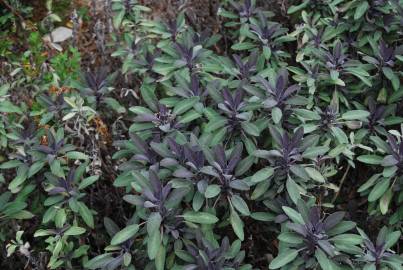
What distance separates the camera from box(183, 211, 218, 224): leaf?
75.5 inches

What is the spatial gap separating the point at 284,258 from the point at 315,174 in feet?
1.23

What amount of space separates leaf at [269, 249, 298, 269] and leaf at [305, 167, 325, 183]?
1.01ft

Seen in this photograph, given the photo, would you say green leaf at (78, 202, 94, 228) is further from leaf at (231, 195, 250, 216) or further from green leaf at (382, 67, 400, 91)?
green leaf at (382, 67, 400, 91)

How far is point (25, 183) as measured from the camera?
243 centimetres

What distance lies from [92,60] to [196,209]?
72.2 inches

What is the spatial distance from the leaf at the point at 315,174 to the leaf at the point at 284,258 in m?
0.31

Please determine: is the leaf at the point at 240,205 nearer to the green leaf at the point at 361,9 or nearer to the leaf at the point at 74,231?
the leaf at the point at 74,231

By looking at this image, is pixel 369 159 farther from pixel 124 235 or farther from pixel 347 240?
pixel 124 235

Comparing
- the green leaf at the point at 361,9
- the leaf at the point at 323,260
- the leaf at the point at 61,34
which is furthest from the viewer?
the leaf at the point at 61,34

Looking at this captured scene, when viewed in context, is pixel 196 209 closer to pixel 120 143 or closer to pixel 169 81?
pixel 120 143

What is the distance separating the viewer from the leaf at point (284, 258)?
1.80 meters

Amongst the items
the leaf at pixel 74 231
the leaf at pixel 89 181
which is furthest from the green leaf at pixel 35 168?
the leaf at pixel 74 231

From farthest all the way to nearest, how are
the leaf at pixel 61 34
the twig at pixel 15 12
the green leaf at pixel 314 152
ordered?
the leaf at pixel 61 34 → the twig at pixel 15 12 → the green leaf at pixel 314 152

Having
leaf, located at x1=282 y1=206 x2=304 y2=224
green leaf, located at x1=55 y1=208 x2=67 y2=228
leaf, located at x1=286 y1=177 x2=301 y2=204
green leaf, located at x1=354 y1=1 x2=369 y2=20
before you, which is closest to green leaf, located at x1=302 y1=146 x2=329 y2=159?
leaf, located at x1=286 y1=177 x2=301 y2=204
